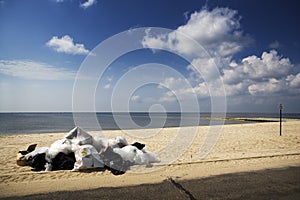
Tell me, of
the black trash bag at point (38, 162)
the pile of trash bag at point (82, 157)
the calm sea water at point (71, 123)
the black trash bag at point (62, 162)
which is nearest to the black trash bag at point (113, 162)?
the pile of trash bag at point (82, 157)

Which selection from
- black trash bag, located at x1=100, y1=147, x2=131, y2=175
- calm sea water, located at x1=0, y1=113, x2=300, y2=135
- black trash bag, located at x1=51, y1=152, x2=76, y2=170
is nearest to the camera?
black trash bag, located at x1=100, y1=147, x2=131, y2=175

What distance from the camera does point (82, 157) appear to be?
5.06 metres

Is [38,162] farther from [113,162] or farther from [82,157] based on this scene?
[113,162]

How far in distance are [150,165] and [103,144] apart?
5.15 ft

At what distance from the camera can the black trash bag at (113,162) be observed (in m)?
5.00

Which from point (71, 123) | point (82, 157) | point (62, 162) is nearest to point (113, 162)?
point (82, 157)

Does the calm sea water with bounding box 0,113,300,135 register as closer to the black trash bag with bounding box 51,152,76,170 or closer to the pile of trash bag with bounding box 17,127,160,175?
the pile of trash bag with bounding box 17,127,160,175

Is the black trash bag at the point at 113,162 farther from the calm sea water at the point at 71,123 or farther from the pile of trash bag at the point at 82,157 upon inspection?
the calm sea water at the point at 71,123

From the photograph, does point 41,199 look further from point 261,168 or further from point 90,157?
point 261,168

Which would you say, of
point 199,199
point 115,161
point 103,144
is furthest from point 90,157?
point 199,199

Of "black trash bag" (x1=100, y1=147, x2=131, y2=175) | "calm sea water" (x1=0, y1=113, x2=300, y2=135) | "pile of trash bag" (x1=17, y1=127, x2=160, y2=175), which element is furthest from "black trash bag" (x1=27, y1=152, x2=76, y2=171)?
"calm sea water" (x1=0, y1=113, x2=300, y2=135)

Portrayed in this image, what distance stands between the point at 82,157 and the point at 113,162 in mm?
759

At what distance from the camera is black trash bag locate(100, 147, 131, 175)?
4999mm

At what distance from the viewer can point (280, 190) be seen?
3.65 meters
